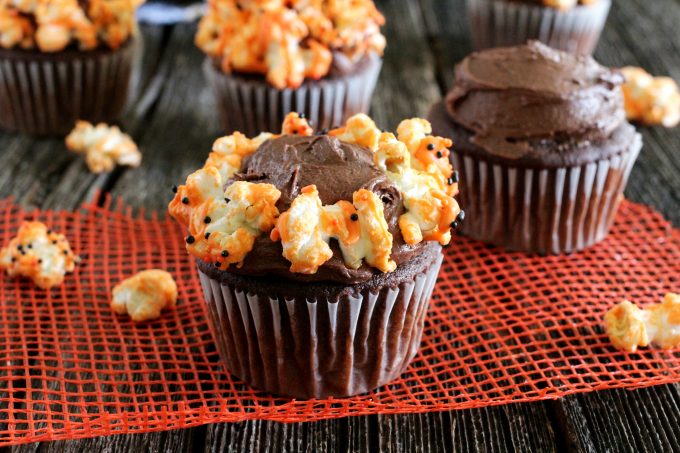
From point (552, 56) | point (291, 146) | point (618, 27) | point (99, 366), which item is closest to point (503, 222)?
point (552, 56)

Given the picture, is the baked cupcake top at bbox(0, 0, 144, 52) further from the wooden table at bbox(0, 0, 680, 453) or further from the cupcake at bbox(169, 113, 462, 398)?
the cupcake at bbox(169, 113, 462, 398)

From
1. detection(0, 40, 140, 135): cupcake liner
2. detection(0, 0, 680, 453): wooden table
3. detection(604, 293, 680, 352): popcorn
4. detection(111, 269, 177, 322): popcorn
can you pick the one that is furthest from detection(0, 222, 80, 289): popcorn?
detection(604, 293, 680, 352): popcorn

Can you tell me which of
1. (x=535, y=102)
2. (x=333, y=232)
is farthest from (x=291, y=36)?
(x=333, y=232)

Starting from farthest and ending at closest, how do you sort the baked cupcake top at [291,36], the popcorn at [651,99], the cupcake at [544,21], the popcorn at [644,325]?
the cupcake at [544,21] → the popcorn at [651,99] → the baked cupcake top at [291,36] → the popcorn at [644,325]

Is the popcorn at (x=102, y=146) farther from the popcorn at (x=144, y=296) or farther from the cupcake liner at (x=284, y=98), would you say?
the popcorn at (x=144, y=296)

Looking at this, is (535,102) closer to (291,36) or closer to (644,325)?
(644,325)

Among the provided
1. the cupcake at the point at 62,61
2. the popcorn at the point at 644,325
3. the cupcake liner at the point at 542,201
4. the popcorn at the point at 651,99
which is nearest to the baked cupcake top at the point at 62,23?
the cupcake at the point at 62,61
